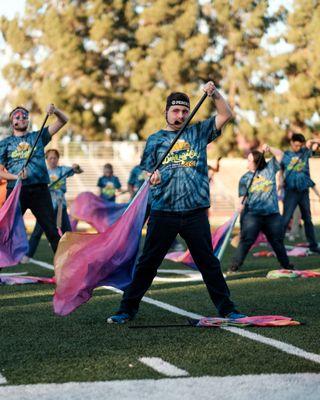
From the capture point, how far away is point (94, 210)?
50.0 ft

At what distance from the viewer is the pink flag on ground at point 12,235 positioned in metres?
9.70

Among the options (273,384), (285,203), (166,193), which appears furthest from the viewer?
(285,203)

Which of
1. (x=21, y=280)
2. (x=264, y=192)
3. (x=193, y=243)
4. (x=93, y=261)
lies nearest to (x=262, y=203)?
(x=264, y=192)

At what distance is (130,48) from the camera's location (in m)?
52.0

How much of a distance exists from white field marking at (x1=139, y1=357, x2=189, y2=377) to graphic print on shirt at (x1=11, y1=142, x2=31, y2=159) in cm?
495

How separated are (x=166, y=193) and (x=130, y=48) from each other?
4565cm

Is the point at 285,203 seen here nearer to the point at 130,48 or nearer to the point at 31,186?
the point at 31,186

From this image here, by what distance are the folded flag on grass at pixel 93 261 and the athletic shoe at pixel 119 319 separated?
0.34m

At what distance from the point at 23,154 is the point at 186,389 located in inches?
231

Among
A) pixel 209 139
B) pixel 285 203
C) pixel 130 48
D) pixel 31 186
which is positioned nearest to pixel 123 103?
pixel 130 48

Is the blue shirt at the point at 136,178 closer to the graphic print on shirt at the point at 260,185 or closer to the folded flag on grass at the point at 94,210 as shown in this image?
the folded flag on grass at the point at 94,210

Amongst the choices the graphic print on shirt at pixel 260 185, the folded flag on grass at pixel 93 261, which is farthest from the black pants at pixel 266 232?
the folded flag on grass at pixel 93 261

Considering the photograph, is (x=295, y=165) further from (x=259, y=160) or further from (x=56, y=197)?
(x=56, y=197)

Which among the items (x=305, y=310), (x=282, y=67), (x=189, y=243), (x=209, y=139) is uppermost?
(x=282, y=67)
